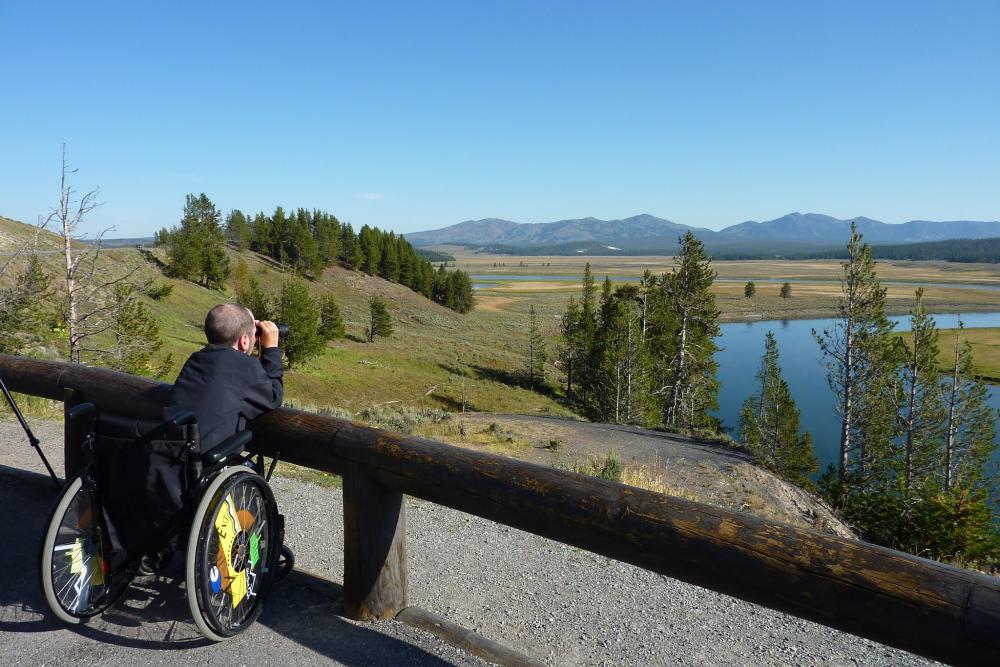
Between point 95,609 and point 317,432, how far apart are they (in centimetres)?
130

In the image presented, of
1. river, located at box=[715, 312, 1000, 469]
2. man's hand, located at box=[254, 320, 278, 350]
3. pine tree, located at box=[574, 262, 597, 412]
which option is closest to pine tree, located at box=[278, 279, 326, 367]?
pine tree, located at box=[574, 262, 597, 412]

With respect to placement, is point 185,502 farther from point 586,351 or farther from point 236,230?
point 236,230

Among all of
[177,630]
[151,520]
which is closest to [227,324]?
[151,520]

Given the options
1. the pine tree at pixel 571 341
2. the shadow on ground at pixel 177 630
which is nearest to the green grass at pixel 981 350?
the pine tree at pixel 571 341

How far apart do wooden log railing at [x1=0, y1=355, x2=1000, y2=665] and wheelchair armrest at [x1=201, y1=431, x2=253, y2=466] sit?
0.36 m

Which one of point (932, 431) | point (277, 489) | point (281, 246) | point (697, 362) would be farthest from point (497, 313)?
point (277, 489)

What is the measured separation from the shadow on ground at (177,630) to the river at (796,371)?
3033 centimetres

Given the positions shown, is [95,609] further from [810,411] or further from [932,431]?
[810,411]

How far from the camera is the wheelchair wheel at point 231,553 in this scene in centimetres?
286

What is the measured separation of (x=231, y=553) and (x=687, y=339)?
38101 mm

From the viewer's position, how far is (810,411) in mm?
51406

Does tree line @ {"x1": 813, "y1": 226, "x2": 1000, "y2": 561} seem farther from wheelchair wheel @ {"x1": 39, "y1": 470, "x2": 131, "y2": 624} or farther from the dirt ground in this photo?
wheelchair wheel @ {"x1": 39, "y1": 470, "x2": 131, "y2": 624}

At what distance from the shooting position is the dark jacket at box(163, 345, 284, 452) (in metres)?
3.07

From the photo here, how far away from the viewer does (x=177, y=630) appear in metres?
3.19
